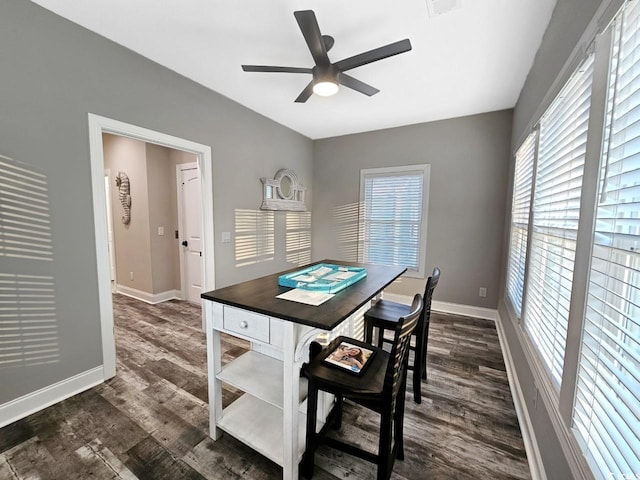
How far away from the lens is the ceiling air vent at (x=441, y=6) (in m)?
1.67

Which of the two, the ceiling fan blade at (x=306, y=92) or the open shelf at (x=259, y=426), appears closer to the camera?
the open shelf at (x=259, y=426)

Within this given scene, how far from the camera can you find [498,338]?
2.99 metres

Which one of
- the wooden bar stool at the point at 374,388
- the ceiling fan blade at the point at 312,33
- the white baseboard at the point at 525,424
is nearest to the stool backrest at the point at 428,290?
the wooden bar stool at the point at 374,388

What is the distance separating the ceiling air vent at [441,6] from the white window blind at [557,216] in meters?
0.86

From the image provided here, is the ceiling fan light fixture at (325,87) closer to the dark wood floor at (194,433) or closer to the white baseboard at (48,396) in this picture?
the dark wood floor at (194,433)

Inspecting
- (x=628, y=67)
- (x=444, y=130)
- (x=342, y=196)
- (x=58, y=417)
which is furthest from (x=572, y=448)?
(x=342, y=196)

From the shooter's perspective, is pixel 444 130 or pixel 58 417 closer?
pixel 58 417

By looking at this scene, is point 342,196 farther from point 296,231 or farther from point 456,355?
point 456,355

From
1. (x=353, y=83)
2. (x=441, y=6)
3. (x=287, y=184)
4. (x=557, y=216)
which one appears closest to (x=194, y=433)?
(x=557, y=216)

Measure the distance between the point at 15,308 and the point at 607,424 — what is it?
9.83 feet

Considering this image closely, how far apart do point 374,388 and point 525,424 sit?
1.25m

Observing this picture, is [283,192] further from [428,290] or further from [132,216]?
[428,290]

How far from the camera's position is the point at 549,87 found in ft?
5.57

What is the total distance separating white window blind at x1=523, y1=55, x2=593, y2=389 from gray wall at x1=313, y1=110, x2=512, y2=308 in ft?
5.59
